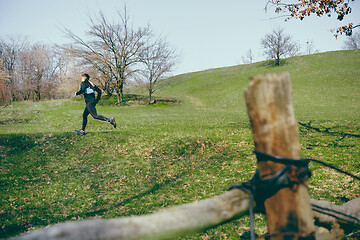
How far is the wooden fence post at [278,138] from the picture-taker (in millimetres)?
2084

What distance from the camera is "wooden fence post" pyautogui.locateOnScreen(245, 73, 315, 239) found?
2.08m

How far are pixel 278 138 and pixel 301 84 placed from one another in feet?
185

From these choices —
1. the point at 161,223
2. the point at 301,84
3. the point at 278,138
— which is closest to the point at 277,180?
the point at 278,138

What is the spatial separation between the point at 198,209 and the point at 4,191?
1079 centimetres

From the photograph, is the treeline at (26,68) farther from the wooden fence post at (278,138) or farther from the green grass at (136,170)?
the wooden fence post at (278,138)

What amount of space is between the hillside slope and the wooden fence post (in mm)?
32442

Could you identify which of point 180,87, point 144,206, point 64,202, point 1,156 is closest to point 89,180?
point 64,202

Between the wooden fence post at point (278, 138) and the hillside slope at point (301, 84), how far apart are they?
32.4 m

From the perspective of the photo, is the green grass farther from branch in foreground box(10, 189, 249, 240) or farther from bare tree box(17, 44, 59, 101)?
bare tree box(17, 44, 59, 101)

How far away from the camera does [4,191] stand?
9703mm

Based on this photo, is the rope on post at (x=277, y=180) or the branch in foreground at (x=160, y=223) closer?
the branch in foreground at (x=160, y=223)

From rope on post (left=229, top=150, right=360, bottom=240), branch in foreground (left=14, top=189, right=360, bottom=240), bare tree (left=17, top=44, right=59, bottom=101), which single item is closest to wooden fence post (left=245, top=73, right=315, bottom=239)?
rope on post (left=229, top=150, right=360, bottom=240)

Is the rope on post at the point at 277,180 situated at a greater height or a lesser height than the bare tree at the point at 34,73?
lesser

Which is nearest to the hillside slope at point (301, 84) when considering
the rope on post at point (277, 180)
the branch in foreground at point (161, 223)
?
the rope on post at point (277, 180)
